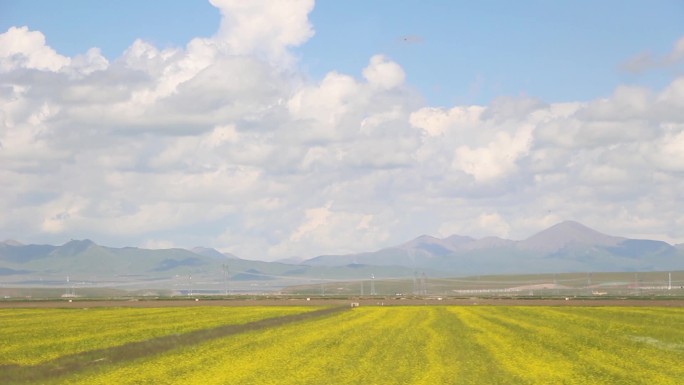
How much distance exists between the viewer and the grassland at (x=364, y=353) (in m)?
42.6

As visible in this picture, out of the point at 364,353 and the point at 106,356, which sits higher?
the point at 106,356

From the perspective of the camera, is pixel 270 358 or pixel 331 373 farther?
pixel 270 358

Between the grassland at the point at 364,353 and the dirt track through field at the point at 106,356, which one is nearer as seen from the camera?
the grassland at the point at 364,353

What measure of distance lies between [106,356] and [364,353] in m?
16.7

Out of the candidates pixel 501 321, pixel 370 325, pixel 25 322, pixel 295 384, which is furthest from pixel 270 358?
pixel 25 322

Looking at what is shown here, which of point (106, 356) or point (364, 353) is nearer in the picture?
point (364, 353)

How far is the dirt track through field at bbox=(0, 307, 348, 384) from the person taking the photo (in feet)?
148

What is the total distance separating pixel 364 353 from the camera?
175 feet

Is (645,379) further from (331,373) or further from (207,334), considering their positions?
(207,334)

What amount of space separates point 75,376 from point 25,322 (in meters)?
51.7

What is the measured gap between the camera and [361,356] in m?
51.6

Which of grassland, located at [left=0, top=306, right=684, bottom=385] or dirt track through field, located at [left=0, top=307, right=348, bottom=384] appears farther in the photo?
dirt track through field, located at [left=0, top=307, right=348, bottom=384]

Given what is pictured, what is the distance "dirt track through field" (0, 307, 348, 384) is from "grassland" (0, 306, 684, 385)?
16 centimetres

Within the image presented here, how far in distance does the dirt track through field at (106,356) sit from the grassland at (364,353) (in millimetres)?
164
